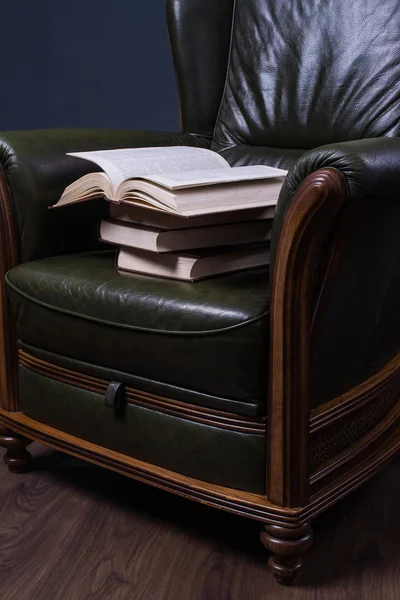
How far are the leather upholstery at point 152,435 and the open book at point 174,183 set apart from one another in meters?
0.36

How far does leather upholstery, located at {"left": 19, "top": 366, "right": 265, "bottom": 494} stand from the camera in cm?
137

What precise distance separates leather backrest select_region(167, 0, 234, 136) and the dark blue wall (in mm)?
873

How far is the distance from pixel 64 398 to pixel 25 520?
237 mm

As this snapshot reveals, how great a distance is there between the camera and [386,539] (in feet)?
4.94

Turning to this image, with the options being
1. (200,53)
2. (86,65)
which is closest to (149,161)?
(200,53)

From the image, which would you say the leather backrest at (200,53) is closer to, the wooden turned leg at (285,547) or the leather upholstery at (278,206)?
the leather upholstery at (278,206)

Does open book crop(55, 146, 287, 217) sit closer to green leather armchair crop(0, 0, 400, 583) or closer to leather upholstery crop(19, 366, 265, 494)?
green leather armchair crop(0, 0, 400, 583)

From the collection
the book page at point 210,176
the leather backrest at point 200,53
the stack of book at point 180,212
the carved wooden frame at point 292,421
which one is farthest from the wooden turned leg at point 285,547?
the leather backrest at point 200,53

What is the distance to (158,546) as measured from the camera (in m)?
1.48

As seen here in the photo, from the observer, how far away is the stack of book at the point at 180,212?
1438 mm

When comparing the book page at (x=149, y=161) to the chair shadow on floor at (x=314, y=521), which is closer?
the chair shadow on floor at (x=314, y=521)

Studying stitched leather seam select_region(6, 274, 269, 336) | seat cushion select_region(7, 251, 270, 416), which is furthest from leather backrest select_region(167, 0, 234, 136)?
stitched leather seam select_region(6, 274, 269, 336)

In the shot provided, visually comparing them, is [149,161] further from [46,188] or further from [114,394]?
[114,394]

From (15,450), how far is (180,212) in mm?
691
